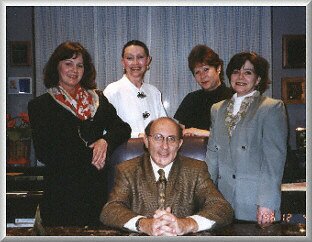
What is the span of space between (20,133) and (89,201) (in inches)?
23.4

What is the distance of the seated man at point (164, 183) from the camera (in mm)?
2076

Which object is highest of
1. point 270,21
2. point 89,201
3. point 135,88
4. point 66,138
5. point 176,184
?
point 270,21

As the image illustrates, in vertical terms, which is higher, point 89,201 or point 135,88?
point 135,88

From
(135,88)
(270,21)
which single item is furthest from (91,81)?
(270,21)

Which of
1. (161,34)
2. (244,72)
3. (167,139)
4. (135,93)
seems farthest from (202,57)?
(167,139)

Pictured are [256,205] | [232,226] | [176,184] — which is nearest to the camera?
[232,226]

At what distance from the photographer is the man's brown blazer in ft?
6.89

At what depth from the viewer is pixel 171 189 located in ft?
7.08

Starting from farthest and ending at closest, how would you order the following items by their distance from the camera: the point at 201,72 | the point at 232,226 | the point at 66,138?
1. the point at 201,72
2. the point at 66,138
3. the point at 232,226

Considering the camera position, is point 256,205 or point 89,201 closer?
point 256,205

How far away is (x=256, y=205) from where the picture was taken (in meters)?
2.30

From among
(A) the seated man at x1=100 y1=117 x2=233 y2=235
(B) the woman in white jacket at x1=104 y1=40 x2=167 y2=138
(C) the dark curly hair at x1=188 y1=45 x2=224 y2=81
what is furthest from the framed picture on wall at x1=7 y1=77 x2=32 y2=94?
(C) the dark curly hair at x1=188 y1=45 x2=224 y2=81

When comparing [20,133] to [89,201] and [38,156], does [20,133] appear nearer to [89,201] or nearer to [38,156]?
[38,156]

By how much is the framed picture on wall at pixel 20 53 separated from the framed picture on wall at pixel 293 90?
1.62 metres
